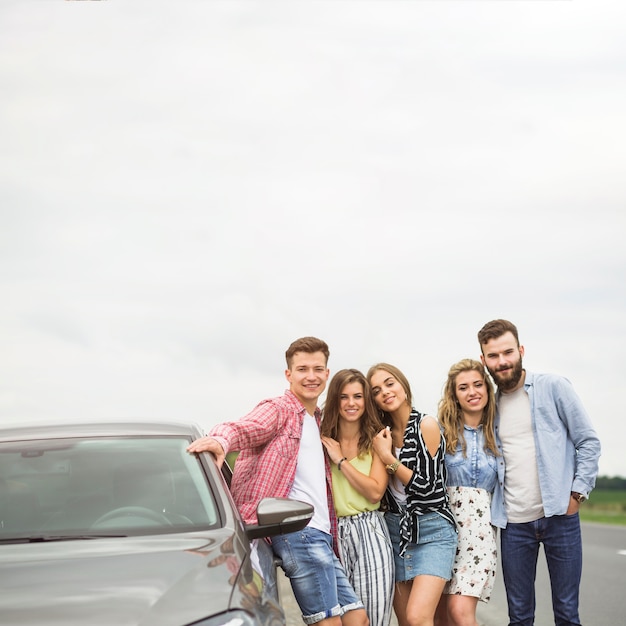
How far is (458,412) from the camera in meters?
6.26

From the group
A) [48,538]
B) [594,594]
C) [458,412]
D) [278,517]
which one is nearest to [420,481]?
[458,412]

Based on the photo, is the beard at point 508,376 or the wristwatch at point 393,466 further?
the beard at point 508,376

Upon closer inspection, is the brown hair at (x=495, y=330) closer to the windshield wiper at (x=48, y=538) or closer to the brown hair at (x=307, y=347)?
the brown hair at (x=307, y=347)

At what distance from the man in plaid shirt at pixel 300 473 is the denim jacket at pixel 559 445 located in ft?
3.97

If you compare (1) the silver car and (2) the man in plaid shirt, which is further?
(2) the man in plaid shirt

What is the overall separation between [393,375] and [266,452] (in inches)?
38.8

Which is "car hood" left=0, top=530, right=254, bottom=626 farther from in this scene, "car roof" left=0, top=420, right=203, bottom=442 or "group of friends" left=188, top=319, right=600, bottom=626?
"group of friends" left=188, top=319, right=600, bottom=626

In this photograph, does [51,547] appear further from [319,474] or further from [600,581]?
[600,581]

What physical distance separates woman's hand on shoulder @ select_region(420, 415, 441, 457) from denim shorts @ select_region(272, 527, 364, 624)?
3.12 ft

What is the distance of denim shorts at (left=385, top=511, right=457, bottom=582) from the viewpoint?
5.77 m

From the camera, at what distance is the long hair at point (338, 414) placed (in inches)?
233

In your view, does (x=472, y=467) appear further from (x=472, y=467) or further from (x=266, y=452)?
(x=266, y=452)

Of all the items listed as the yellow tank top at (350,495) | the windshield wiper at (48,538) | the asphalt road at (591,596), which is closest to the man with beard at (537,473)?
the yellow tank top at (350,495)

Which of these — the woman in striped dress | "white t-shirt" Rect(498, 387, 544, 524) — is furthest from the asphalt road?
"white t-shirt" Rect(498, 387, 544, 524)
